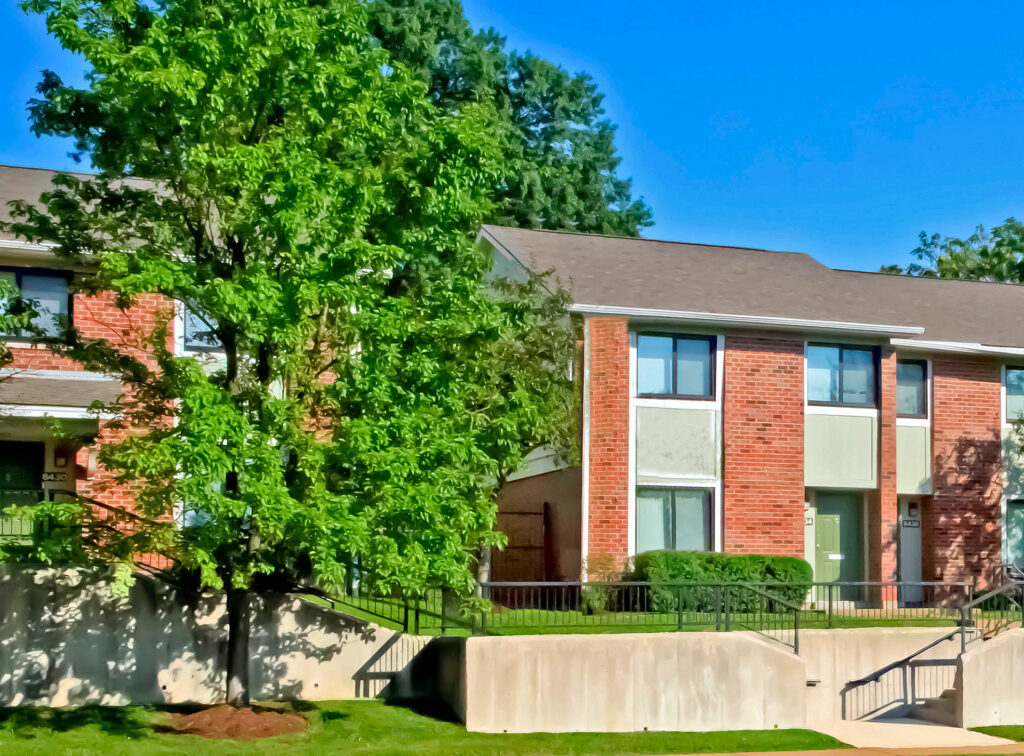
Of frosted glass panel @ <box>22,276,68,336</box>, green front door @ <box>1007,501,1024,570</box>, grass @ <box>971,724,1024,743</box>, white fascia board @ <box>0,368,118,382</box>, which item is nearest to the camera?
grass @ <box>971,724,1024,743</box>

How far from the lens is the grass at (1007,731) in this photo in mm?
21050

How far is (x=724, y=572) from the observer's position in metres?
25.3

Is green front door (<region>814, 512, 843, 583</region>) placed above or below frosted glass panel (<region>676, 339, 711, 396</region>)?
below

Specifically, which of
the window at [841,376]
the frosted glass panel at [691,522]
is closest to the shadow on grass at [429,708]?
the frosted glass panel at [691,522]

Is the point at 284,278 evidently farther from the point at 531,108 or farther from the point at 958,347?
the point at 531,108

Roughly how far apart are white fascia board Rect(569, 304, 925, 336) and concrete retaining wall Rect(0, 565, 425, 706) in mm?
8531

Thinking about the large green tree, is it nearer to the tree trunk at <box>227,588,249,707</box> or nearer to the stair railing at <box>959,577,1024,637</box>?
the tree trunk at <box>227,588,249,707</box>

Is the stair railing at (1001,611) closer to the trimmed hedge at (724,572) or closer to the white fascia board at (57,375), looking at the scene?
the trimmed hedge at (724,572)

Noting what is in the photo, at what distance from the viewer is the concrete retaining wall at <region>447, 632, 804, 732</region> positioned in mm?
19097

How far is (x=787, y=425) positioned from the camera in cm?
2747

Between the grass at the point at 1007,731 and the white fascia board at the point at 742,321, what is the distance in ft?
29.4

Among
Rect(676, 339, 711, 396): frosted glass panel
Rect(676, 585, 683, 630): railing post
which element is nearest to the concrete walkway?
Rect(676, 585, 683, 630): railing post

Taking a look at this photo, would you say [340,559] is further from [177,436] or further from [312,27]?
[312,27]

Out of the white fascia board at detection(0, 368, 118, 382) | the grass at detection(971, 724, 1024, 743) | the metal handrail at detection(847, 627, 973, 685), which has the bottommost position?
the grass at detection(971, 724, 1024, 743)
